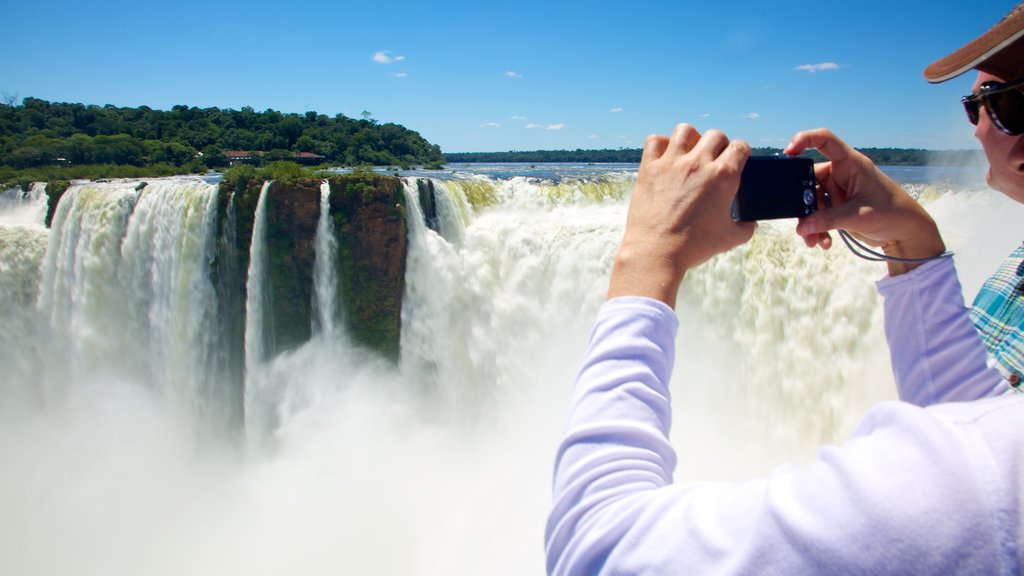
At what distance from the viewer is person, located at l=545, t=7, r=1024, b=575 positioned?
43 cm

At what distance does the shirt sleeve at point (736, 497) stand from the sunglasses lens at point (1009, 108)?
544 millimetres

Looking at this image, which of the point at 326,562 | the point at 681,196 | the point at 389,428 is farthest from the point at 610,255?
the point at 681,196

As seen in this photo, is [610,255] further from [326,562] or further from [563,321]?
[326,562]

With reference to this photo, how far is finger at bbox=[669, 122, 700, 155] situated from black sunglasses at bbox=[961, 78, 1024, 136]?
1.27 ft

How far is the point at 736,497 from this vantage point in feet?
1.82

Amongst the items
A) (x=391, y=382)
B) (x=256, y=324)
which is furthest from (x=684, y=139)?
(x=256, y=324)

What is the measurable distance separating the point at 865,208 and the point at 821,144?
15 centimetres

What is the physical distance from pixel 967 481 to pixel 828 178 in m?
0.86

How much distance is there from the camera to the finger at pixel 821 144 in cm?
108

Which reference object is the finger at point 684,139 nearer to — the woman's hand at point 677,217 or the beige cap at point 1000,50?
the woman's hand at point 677,217

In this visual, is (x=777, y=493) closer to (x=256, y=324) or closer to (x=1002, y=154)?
(x=1002, y=154)

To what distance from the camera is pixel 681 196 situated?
2.63 ft

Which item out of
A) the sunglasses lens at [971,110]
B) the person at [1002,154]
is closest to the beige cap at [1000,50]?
the person at [1002,154]

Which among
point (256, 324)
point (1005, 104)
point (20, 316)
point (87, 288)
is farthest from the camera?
point (20, 316)
